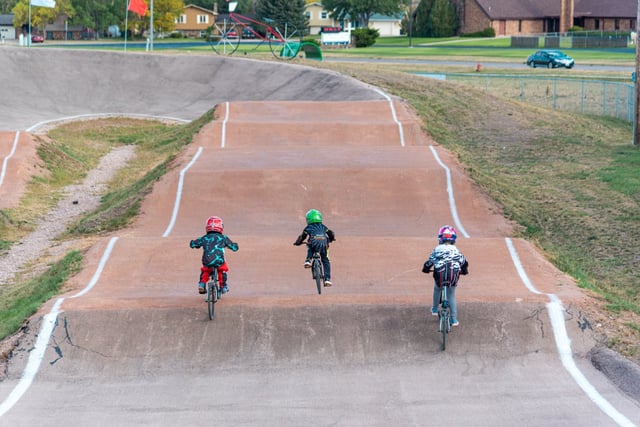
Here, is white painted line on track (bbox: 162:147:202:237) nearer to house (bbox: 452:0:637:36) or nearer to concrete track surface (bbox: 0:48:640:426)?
concrete track surface (bbox: 0:48:640:426)

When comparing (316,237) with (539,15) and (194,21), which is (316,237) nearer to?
(539,15)

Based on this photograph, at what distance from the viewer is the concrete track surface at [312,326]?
10172mm

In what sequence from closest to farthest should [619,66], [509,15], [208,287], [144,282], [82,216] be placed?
[208,287] < [144,282] < [82,216] < [619,66] < [509,15]

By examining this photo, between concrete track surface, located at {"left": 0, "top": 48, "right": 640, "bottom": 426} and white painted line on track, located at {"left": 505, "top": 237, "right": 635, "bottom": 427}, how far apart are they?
0.03 m

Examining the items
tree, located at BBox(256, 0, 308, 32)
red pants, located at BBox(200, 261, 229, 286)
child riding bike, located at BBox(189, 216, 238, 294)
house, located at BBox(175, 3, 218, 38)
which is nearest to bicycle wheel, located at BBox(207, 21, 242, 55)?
tree, located at BBox(256, 0, 308, 32)

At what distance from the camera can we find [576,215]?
23125 mm

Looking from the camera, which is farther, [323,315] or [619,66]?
[619,66]

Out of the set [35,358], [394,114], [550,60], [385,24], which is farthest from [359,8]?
[35,358]

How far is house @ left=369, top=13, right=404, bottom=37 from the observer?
141 meters

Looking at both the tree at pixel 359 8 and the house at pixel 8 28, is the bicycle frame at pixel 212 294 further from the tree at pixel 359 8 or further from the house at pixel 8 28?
the house at pixel 8 28

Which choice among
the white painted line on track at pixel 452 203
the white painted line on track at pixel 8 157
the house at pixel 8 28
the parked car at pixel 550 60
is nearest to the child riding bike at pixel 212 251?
the white painted line on track at pixel 452 203

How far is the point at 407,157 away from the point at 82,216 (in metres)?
9.97

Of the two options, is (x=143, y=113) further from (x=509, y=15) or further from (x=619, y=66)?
(x=509, y=15)

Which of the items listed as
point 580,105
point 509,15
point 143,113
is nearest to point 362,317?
point 580,105
